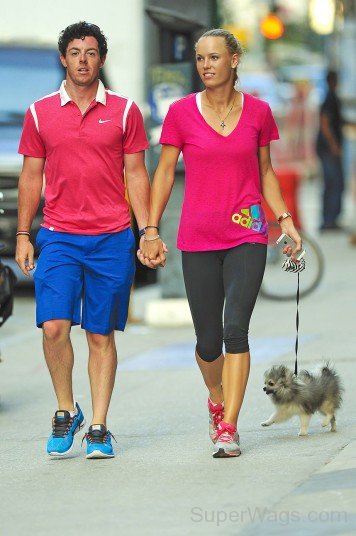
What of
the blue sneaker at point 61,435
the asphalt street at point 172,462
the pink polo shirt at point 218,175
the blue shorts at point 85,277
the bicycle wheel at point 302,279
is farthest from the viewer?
the bicycle wheel at point 302,279

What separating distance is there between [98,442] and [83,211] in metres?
1.11

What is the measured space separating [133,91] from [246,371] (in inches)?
371

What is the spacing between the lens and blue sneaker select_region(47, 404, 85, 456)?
7629 mm

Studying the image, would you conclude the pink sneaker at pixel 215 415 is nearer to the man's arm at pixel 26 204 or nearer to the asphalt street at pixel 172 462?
the asphalt street at pixel 172 462


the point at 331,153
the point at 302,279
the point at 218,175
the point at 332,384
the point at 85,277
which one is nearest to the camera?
the point at 218,175

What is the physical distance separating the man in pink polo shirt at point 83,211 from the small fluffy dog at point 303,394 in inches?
33.1

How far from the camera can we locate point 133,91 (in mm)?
16594

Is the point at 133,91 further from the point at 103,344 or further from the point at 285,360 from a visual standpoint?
the point at 103,344

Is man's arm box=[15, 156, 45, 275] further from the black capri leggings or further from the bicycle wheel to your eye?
the bicycle wheel

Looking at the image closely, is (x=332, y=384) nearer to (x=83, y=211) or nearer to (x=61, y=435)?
(x=61, y=435)

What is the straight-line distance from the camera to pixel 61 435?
25.1 feet

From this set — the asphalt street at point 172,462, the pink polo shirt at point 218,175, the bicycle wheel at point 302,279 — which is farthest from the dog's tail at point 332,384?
the bicycle wheel at point 302,279

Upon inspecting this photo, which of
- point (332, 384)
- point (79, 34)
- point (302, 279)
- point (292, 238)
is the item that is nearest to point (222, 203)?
point (292, 238)

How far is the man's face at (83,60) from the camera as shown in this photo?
746 cm
